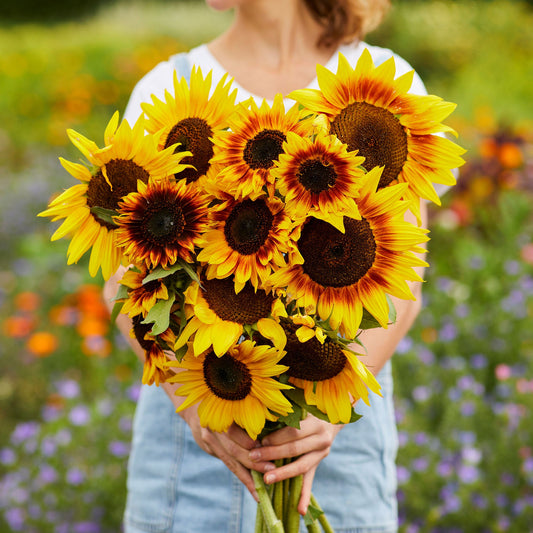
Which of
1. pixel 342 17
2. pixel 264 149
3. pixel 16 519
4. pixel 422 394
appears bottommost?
pixel 16 519

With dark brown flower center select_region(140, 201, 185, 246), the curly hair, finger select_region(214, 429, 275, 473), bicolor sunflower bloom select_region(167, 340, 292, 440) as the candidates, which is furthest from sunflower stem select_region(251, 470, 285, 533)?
the curly hair

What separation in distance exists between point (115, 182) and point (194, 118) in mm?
151

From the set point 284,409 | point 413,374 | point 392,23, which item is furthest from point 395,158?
point 392,23

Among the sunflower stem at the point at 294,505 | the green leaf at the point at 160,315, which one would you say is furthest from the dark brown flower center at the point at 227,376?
the sunflower stem at the point at 294,505

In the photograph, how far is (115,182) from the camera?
89 cm

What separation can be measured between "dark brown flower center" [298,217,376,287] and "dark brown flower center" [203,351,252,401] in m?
0.18

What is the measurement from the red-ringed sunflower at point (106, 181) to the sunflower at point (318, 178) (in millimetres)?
150

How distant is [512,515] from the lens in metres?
2.21

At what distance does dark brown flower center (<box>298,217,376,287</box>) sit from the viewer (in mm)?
850

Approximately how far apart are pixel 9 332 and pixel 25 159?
3358 millimetres

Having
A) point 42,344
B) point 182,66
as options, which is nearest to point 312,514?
point 182,66

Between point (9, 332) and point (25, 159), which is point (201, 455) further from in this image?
point (25, 159)

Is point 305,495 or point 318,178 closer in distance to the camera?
point 318,178

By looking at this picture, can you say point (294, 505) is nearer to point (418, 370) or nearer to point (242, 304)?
point (242, 304)
